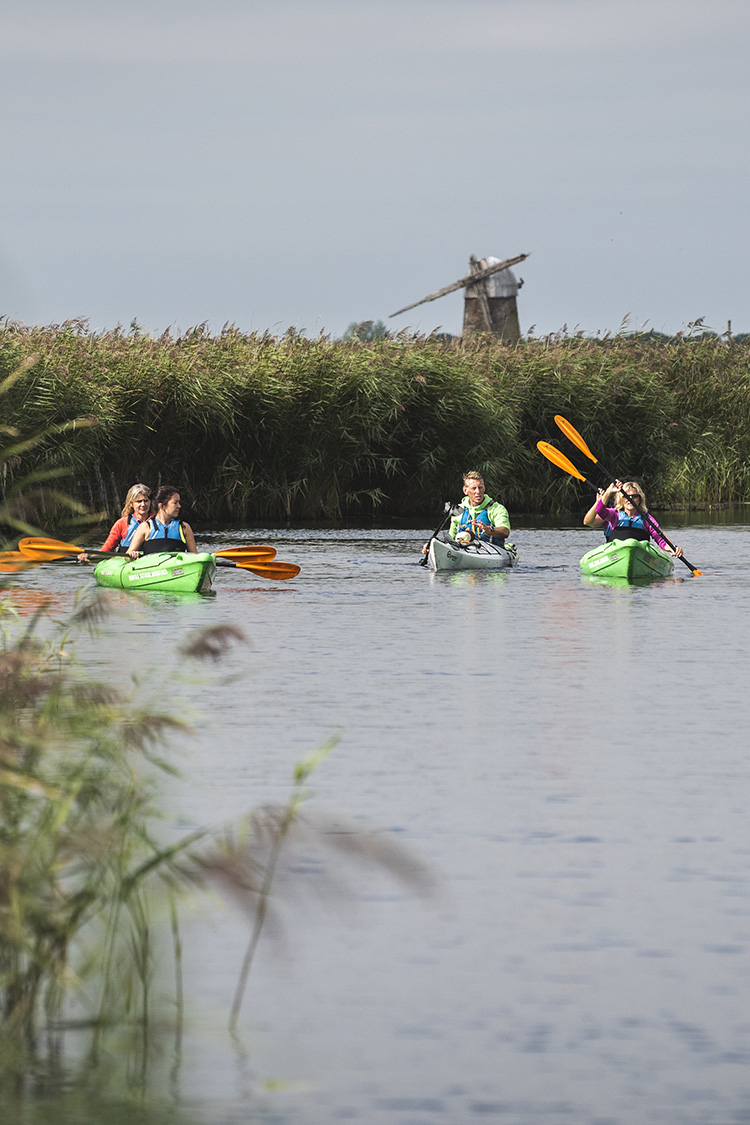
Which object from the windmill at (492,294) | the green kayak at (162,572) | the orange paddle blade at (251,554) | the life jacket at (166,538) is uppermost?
the windmill at (492,294)

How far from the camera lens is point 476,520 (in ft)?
56.5

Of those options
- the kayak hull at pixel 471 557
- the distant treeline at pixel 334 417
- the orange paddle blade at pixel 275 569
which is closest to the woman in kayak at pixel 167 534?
the orange paddle blade at pixel 275 569

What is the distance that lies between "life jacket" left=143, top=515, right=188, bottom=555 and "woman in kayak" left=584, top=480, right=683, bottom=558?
381 cm

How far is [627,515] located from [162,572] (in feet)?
15.4

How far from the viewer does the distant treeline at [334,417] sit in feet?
72.8

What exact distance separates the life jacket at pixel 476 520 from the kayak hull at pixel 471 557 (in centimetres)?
15

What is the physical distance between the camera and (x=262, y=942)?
461cm

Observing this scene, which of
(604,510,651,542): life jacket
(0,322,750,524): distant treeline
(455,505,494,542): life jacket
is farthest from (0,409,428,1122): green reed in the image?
(0,322,750,524): distant treeline

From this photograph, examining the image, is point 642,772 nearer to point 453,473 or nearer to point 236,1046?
point 236,1046

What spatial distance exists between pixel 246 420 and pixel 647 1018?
786 inches

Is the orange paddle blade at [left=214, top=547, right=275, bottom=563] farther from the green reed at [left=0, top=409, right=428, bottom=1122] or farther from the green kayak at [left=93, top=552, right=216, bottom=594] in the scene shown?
the green reed at [left=0, top=409, right=428, bottom=1122]

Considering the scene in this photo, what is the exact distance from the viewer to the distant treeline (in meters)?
22.2

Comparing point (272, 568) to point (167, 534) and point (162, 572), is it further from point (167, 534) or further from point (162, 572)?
point (167, 534)

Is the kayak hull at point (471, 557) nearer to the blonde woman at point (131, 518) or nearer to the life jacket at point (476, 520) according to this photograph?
the life jacket at point (476, 520)
